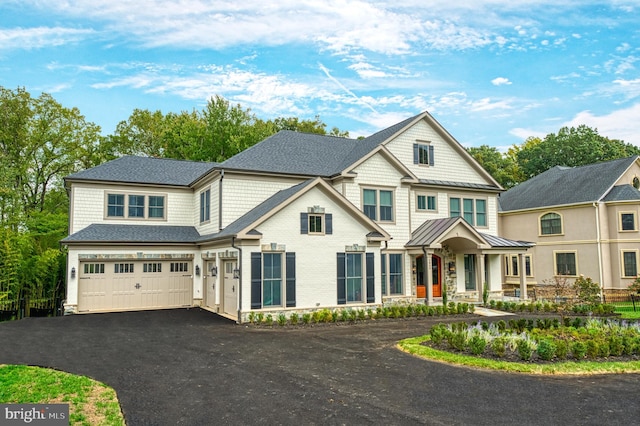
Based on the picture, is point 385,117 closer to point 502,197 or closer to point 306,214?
point 502,197

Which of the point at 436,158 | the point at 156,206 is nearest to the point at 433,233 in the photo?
the point at 436,158

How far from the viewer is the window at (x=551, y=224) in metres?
30.4

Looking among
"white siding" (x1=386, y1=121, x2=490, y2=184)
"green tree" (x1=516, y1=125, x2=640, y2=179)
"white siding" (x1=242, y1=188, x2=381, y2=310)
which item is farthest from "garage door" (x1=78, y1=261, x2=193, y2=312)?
"green tree" (x1=516, y1=125, x2=640, y2=179)

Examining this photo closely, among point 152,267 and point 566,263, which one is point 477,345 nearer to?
point 152,267

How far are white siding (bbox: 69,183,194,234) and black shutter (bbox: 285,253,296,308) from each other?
25.7 feet

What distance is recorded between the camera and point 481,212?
2500 centimetres

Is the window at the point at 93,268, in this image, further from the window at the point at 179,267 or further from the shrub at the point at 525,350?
the shrub at the point at 525,350

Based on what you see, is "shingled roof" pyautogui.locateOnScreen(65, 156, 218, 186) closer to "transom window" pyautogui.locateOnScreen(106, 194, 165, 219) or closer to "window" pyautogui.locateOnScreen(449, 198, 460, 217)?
"transom window" pyautogui.locateOnScreen(106, 194, 165, 219)

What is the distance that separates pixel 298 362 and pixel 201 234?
12.5 meters

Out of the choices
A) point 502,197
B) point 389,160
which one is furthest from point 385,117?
point 389,160

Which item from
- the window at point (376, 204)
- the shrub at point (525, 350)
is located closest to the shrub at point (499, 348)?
the shrub at point (525, 350)

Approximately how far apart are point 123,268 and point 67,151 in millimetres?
18207

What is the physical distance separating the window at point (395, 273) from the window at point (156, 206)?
36.6 feet

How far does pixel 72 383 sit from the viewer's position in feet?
27.7
